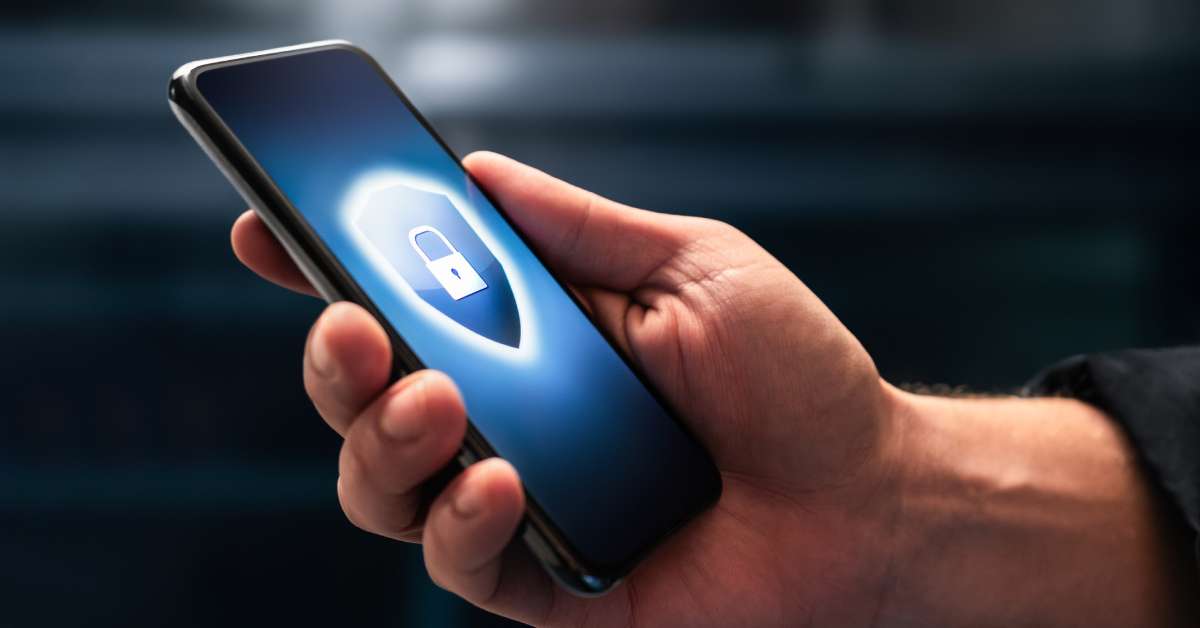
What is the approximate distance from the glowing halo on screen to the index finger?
0.03m

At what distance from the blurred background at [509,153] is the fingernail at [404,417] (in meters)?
0.61

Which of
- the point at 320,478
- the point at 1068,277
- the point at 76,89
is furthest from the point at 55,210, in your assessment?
the point at 1068,277

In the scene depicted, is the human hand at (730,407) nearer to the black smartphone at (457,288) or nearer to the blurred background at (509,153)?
the black smartphone at (457,288)

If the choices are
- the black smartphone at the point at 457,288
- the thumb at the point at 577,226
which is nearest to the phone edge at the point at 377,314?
the black smartphone at the point at 457,288

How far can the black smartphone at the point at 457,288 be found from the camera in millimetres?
387

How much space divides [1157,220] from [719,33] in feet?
1.92

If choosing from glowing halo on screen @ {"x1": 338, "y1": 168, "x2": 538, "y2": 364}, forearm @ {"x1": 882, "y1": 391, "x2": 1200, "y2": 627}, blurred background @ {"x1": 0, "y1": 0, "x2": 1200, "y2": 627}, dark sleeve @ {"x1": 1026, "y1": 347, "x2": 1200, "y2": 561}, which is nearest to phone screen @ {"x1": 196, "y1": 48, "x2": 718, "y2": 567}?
glowing halo on screen @ {"x1": 338, "y1": 168, "x2": 538, "y2": 364}

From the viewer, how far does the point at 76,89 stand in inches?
35.0

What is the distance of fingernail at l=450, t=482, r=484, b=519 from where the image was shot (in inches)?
14.0

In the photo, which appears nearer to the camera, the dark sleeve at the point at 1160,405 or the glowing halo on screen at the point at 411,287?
the glowing halo on screen at the point at 411,287

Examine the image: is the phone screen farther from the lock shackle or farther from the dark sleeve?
the dark sleeve

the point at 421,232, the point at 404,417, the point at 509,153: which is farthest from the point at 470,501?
the point at 509,153

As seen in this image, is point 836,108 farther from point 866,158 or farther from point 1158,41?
point 1158,41

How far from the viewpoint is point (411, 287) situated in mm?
409
